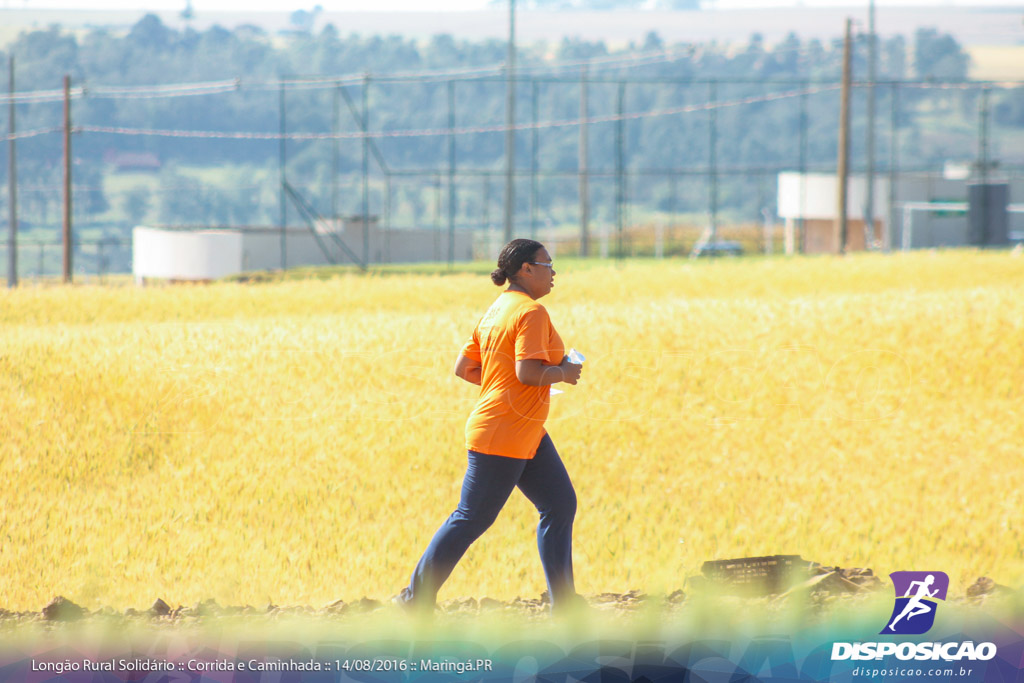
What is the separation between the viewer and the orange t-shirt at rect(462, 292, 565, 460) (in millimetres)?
5652

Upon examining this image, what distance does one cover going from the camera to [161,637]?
6.11m

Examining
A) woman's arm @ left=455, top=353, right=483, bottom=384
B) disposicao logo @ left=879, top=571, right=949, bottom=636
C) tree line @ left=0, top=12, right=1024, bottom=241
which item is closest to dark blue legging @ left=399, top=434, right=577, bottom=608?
woman's arm @ left=455, top=353, right=483, bottom=384

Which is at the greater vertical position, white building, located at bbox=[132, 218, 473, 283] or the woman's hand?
white building, located at bbox=[132, 218, 473, 283]

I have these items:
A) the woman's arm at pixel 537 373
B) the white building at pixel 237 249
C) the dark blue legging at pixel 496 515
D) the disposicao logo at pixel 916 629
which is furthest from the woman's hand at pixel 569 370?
the white building at pixel 237 249

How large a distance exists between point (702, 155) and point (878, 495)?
132284 millimetres

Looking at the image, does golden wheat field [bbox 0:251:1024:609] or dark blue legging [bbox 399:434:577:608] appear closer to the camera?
dark blue legging [bbox 399:434:577:608]

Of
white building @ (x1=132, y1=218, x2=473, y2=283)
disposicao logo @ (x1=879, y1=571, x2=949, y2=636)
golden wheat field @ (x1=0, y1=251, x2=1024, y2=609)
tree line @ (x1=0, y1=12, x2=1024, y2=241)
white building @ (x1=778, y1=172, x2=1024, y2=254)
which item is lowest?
disposicao logo @ (x1=879, y1=571, x2=949, y2=636)

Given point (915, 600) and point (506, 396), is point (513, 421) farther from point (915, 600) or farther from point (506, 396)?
point (915, 600)

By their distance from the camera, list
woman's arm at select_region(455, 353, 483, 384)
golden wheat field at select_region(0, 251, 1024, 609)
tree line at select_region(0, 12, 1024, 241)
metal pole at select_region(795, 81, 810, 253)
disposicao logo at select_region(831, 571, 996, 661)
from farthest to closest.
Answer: tree line at select_region(0, 12, 1024, 241) → metal pole at select_region(795, 81, 810, 253) → golden wheat field at select_region(0, 251, 1024, 609) → woman's arm at select_region(455, 353, 483, 384) → disposicao logo at select_region(831, 571, 996, 661)

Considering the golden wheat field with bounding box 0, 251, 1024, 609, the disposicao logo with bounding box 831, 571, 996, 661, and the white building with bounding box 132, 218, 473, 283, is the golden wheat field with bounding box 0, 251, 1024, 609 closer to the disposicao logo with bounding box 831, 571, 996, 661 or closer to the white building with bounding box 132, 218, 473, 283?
the disposicao logo with bounding box 831, 571, 996, 661

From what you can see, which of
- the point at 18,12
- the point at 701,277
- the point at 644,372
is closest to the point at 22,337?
the point at 644,372

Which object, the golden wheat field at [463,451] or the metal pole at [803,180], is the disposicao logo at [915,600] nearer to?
the golden wheat field at [463,451]

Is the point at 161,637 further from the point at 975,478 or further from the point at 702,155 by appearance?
the point at 702,155

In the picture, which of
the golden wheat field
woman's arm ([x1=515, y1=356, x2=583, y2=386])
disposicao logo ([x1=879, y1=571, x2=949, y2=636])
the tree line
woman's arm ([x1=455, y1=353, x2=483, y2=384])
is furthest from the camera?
the tree line
